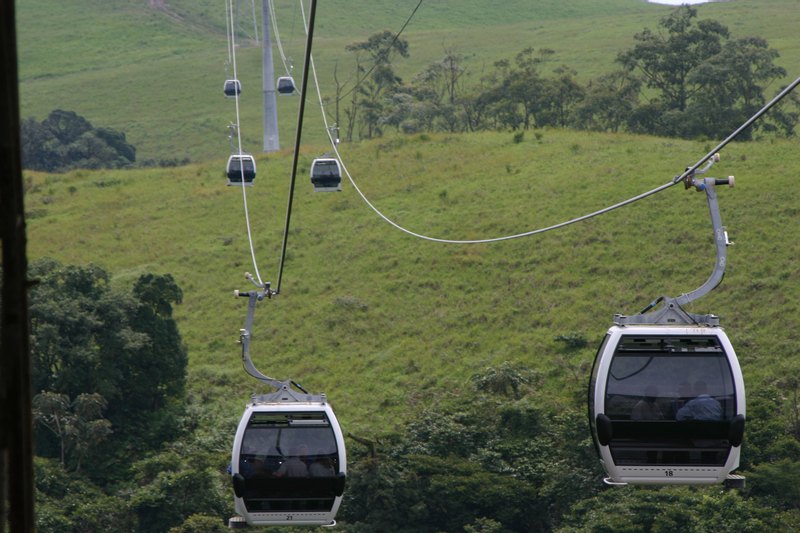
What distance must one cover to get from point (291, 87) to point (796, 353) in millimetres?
27393

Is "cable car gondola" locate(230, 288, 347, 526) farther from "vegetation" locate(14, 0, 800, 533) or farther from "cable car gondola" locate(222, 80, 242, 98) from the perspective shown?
"cable car gondola" locate(222, 80, 242, 98)

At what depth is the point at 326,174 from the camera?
112ft

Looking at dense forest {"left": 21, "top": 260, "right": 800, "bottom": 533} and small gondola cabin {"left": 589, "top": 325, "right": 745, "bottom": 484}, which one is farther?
dense forest {"left": 21, "top": 260, "right": 800, "bottom": 533}

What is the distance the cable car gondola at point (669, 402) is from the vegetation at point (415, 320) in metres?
14.4

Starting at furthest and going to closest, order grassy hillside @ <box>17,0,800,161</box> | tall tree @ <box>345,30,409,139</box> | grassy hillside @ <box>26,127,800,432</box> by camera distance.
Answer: grassy hillside @ <box>17,0,800,161</box> < tall tree @ <box>345,30,409,139</box> < grassy hillside @ <box>26,127,800,432</box>

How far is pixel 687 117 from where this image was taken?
205ft

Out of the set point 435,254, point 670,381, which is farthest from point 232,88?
point 670,381

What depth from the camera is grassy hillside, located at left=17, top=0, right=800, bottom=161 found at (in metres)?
97.8

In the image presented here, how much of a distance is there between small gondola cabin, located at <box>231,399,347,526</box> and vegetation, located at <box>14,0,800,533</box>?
43.2 feet

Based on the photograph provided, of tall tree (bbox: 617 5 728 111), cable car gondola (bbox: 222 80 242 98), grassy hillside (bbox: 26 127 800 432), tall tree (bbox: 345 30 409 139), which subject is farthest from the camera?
tall tree (bbox: 345 30 409 139)

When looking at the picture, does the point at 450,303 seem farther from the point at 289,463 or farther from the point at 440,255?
the point at 289,463

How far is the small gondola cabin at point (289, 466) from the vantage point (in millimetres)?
15180

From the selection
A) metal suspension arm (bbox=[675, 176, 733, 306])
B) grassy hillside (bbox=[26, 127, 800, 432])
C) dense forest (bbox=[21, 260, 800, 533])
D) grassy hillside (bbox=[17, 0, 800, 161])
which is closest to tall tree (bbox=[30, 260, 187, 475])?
dense forest (bbox=[21, 260, 800, 533])

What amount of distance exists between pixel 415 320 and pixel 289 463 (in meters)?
27.0
